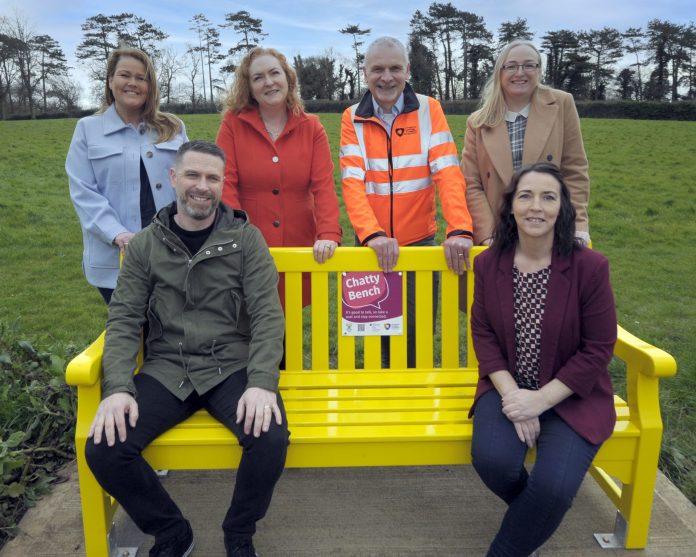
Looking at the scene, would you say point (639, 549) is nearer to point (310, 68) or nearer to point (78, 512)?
point (78, 512)

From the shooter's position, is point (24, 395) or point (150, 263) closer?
point (150, 263)

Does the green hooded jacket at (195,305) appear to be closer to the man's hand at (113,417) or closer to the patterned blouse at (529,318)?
the man's hand at (113,417)

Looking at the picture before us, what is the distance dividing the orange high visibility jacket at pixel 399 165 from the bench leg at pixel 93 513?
1.75m

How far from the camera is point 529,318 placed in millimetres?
2873

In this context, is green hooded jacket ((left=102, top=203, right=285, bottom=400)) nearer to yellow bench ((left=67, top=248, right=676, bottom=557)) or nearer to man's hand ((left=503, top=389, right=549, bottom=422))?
yellow bench ((left=67, top=248, right=676, bottom=557))

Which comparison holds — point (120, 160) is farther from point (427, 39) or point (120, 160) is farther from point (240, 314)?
point (427, 39)

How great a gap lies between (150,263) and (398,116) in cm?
157

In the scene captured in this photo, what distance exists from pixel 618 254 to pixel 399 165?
6664mm

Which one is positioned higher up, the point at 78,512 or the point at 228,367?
the point at 228,367

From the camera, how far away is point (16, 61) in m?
53.7

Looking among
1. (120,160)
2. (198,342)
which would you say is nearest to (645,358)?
(198,342)

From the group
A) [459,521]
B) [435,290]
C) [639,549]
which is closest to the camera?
[639,549]

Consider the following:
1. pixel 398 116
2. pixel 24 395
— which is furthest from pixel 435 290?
pixel 24 395

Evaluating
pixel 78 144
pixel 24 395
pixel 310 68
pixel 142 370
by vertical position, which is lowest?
pixel 24 395
